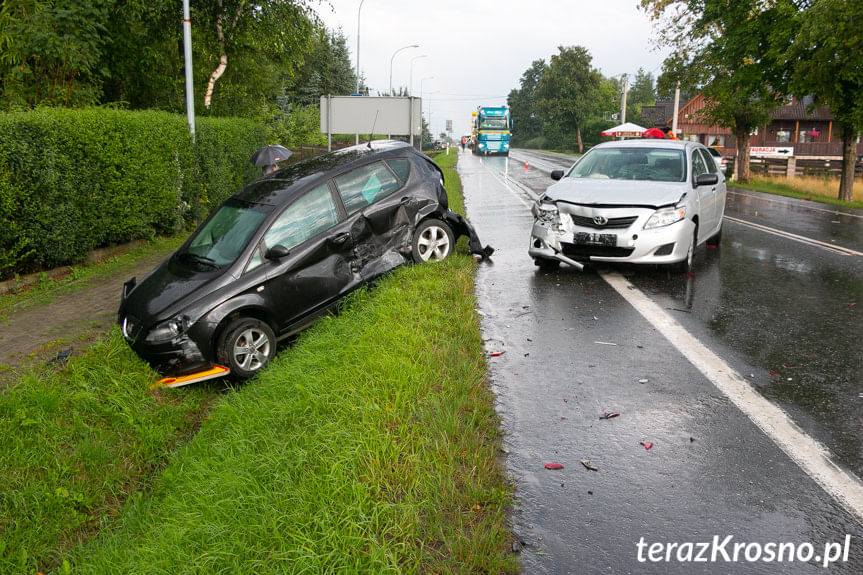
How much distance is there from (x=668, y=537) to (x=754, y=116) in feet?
107

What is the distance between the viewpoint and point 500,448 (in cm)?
403

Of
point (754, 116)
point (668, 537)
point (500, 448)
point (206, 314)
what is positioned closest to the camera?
point (668, 537)

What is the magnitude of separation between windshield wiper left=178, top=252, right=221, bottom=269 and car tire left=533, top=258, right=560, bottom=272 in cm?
439

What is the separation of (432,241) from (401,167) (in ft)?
3.40

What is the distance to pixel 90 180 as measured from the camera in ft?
32.6

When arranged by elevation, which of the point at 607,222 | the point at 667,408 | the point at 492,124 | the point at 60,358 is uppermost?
the point at 492,124

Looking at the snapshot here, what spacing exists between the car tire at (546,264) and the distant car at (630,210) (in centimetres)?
1

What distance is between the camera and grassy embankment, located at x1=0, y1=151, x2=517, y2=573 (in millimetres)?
3080

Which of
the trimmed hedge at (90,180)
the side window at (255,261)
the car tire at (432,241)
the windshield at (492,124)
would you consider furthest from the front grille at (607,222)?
the windshield at (492,124)

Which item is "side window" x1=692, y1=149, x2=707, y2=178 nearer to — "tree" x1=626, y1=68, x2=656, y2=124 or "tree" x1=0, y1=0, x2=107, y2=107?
"tree" x1=0, y1=0, x2=107, y2=107

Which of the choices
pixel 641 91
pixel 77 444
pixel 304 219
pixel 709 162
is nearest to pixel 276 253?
pixel 304 219

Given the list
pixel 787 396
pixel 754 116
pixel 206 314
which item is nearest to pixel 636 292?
pixel 787 396

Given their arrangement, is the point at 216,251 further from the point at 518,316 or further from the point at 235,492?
the point at 235,492

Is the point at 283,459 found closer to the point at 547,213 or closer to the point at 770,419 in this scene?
the point at 770,419
